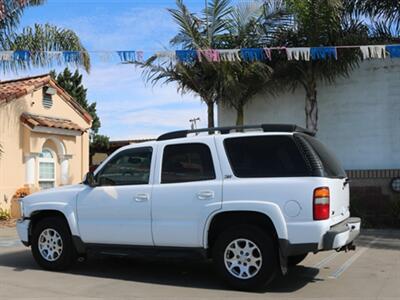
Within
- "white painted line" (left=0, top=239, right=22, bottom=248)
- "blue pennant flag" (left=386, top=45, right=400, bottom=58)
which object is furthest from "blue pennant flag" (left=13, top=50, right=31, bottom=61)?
"blue pennant flag" (left=386, top=45, right=400, bottom=58)

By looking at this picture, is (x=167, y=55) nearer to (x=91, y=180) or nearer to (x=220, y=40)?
(x=220, y=40)

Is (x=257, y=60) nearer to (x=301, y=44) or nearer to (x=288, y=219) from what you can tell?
(x=301, y=44)

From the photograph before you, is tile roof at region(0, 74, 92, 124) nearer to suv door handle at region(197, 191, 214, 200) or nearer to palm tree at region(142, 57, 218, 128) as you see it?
palm tree at region(142, 57, 218, 128)

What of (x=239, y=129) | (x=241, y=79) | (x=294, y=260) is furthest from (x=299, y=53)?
(x=294, y=260)

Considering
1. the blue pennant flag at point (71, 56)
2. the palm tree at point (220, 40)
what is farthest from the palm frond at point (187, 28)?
the blue pennant flag at point (71, 56)

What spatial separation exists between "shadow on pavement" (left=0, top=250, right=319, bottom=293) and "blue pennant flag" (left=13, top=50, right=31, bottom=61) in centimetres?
664

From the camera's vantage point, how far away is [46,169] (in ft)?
62.6

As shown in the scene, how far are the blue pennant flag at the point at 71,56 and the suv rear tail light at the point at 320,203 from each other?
32.7 feet

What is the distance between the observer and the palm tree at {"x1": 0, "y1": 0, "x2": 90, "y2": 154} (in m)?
15.9

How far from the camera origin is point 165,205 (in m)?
7.71

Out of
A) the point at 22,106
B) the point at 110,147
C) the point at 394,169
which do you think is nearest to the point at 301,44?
the point at 394,169

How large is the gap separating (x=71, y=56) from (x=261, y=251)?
987 centimetres

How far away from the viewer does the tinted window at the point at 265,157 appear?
23.6 feet

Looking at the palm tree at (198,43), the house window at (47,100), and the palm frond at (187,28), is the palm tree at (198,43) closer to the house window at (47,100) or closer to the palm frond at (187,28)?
the palm frond at (187,28)
